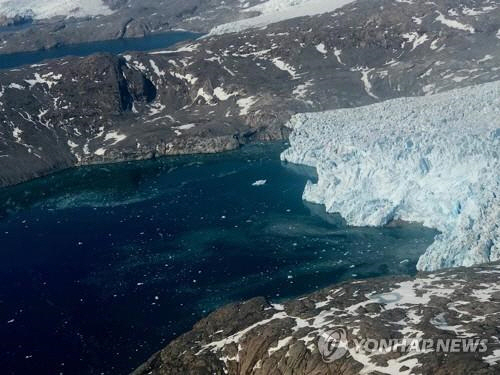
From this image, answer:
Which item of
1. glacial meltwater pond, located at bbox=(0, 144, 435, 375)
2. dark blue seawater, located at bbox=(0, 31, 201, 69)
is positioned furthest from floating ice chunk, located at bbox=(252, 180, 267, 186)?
dark blue seawater, located at bbox=(0, 31, 201, 69)

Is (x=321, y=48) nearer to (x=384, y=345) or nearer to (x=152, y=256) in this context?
(x=152, y=256)

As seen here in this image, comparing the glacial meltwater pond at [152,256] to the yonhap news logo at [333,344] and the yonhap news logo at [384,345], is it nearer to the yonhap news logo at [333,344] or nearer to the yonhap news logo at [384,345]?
the yonhap news logo at [333,344]

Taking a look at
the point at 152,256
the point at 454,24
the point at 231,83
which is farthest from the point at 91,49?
the point at 152,256

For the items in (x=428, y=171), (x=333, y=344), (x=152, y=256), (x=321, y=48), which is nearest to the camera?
(x=333, y=344)

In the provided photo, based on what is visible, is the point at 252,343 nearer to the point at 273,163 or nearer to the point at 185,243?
the point at 185,243

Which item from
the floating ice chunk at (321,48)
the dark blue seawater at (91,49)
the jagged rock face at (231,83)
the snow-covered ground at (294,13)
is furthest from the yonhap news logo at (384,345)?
the dark blue seawater at (91,49)

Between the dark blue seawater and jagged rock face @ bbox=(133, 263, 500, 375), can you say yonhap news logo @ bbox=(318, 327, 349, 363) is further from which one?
the dark blue seawater

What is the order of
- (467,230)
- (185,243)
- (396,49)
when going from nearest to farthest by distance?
1. (467,230)
2. (185,243)
3. (396,49)

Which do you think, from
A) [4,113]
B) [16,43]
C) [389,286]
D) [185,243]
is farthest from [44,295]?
[16,43]
